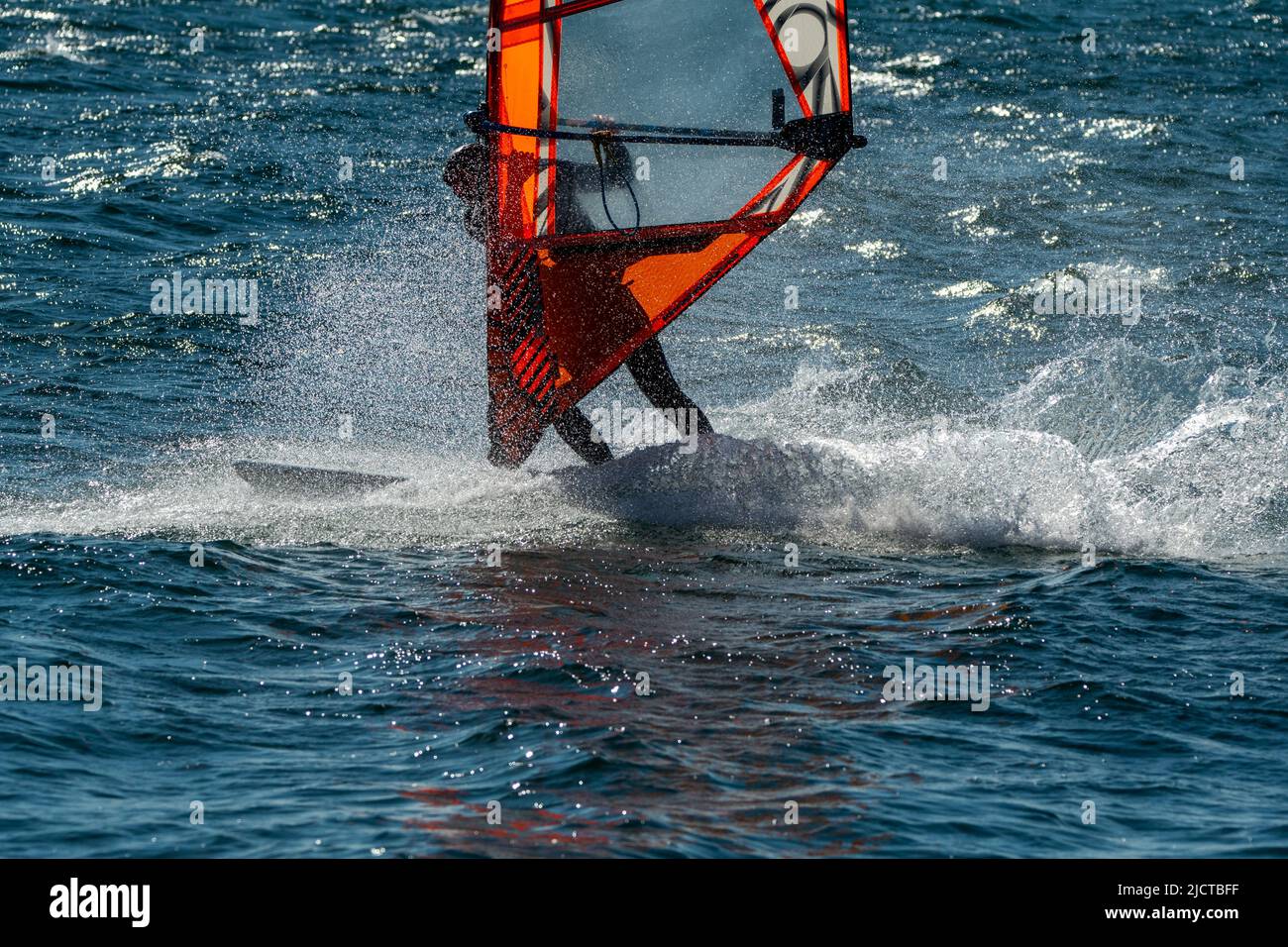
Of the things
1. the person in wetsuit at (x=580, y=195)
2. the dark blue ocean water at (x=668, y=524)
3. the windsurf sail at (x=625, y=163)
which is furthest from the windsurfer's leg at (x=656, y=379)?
the dark blue ocean water at (x=668, y=524)

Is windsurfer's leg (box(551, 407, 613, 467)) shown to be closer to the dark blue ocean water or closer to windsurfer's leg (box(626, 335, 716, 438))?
the dark blue ocean water

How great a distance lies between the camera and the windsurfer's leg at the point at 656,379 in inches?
431

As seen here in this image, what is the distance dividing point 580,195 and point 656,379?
1337 millimetres

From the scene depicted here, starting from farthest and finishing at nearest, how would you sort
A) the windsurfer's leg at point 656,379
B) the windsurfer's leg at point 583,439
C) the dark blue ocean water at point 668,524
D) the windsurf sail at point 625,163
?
the windsurfer's leg at point 583,439 < the windsurfer's leg at point 656,379 < the windsurf sail at point 625,163 < the dark blue ocean water at point 668,524

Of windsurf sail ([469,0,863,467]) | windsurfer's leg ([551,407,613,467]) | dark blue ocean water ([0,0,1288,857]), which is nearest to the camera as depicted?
dark blue ocean water ([0,0,1288,857])

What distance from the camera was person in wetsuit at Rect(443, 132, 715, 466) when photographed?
10.7 meters

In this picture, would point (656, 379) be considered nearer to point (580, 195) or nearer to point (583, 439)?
point (583, 439)

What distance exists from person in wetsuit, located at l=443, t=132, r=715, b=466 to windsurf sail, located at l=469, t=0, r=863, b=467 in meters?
0.01

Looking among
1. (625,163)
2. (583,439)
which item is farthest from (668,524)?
(625,163)

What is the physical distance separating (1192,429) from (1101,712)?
4992 millimetres

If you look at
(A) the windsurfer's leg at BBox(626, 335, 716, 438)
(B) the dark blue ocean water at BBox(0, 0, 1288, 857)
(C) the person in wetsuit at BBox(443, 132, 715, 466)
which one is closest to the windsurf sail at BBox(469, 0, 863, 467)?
(C) the person in wetsuit at BBox(443, 132, 715, 466)

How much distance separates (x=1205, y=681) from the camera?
25.3 feet

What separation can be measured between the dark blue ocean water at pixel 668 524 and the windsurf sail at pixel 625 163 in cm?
106

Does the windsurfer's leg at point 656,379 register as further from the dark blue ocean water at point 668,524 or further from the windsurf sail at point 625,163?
the dark blue ocean water at point 668,524
